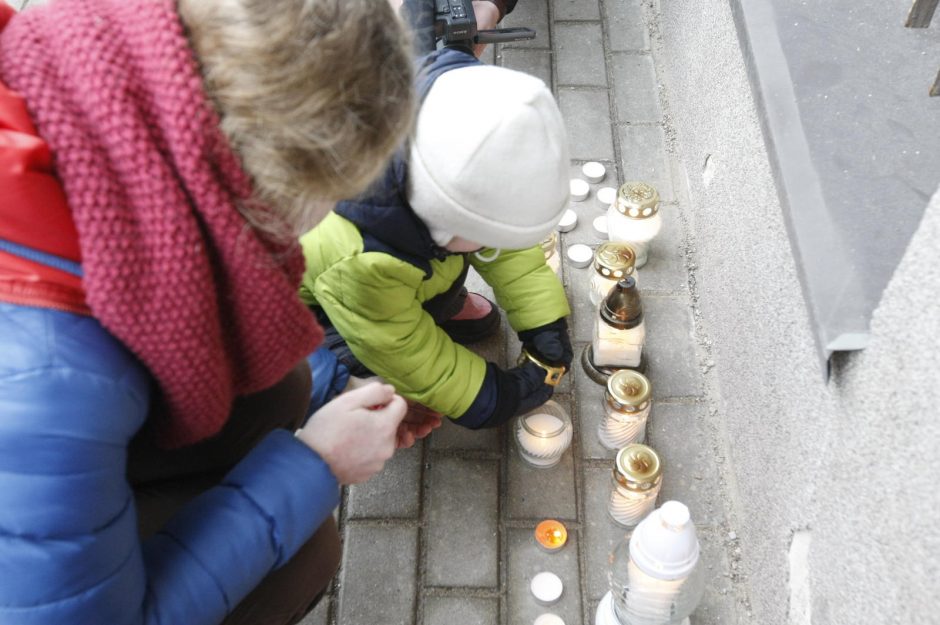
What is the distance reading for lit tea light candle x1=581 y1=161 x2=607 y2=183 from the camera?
90.4 inches

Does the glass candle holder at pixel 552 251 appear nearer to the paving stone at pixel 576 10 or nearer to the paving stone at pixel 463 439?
the paving stone at pixel 463 439

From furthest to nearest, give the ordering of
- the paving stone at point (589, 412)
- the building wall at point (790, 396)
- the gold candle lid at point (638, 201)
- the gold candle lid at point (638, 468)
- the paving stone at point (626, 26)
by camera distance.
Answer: the paving stone at point (626, 26), the gold candle lid at point (638, 201), the paving stone at point (589, 412), the gold candle lid at point (638, 468), the building wall at point (790, 396)

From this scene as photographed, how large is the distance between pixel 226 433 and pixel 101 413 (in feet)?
1.47

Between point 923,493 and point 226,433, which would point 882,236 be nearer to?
point 923,493

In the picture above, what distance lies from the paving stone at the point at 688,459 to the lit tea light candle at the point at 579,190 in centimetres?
61

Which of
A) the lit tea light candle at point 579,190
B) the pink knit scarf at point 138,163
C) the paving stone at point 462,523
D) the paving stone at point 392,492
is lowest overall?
the paving stone at point 462,523

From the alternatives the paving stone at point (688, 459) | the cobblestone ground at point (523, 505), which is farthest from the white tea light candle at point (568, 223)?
the paving stone at point (688, 459)

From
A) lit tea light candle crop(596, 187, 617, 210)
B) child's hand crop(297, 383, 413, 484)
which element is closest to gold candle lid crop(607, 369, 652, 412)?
child's hand crop(297, 383, 413, 484)

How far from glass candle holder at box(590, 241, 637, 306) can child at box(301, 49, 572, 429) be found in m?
0.15

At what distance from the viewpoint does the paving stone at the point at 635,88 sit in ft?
8.14

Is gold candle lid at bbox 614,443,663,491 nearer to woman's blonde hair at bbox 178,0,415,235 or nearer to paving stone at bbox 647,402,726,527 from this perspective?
paving stone at bbox 647,402,726,527

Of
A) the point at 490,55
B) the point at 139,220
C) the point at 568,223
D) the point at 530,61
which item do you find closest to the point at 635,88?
the point at 530,61

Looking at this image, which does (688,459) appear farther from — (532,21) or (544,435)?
(532,21)

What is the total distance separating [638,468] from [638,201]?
0.67 meters
